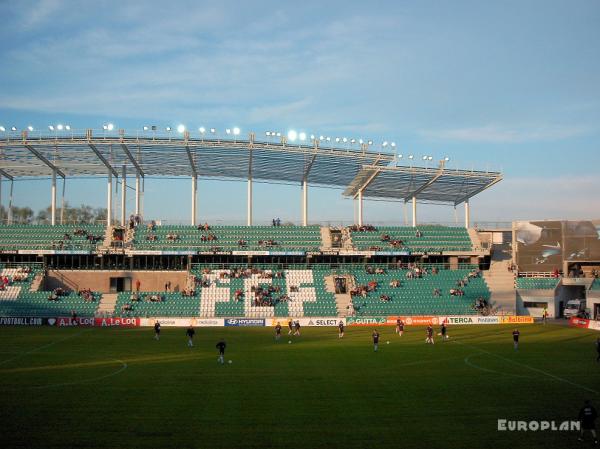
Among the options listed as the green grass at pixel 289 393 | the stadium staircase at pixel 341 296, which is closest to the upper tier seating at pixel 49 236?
the stadium staircase at pixel 341 296

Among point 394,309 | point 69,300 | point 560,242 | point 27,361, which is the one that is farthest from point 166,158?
point 560,242

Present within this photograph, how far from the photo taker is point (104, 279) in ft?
235

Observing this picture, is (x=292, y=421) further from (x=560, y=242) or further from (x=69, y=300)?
(x=560, y=242)

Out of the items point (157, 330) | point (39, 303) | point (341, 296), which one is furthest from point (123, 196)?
point (157, 330)

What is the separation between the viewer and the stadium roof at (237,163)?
214ft

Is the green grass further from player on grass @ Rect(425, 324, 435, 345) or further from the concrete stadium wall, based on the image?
the concrete stadium wall

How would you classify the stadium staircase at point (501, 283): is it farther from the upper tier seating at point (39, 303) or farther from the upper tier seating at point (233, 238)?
the upper tier seating at point (39, 303)

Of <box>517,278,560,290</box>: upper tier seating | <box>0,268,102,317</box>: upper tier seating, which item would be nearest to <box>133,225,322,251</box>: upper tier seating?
<box>0,268,102,317</box>: upper tier seating

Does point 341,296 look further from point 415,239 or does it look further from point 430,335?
point 430,335

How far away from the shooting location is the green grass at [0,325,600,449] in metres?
19.1

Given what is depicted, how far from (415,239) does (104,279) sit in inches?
1472

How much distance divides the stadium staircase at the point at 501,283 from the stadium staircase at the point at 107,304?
130ft

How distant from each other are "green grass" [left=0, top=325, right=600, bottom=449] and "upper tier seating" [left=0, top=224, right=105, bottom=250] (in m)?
28.7

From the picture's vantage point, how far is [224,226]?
77.7m
